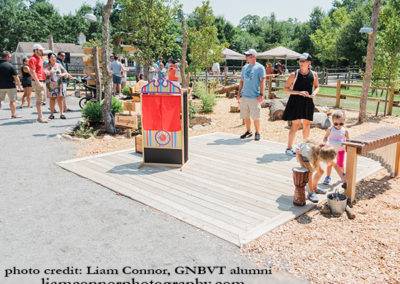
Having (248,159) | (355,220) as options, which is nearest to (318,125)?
(248,159)

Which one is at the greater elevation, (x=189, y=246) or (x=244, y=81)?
(x=244, y=81)

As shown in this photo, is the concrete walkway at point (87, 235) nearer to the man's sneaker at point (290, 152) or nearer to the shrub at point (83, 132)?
the shrub at point (83, 132)

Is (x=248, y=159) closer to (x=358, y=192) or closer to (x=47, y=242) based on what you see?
(x=358, y=192)

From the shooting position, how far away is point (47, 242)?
3398 millimetres

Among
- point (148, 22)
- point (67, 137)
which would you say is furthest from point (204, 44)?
point (67, 137)

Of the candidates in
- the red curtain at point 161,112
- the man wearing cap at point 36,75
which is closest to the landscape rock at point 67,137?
the man wearing cap at point 36,75

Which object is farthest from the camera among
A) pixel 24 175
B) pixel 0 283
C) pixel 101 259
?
pixel 24 175

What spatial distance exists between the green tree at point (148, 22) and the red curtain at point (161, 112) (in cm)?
996

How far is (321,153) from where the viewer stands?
4.01 m

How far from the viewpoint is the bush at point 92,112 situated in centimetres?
894

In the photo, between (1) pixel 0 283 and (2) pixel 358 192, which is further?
(2) pixel 358 192

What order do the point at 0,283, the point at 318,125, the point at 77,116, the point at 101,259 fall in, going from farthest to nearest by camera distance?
the point at 77,116 → the point at 318,125 → the point at 101,259 → the point at 0,283

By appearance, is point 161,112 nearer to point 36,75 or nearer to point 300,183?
point 300,183

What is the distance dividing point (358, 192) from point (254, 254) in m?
2.42
